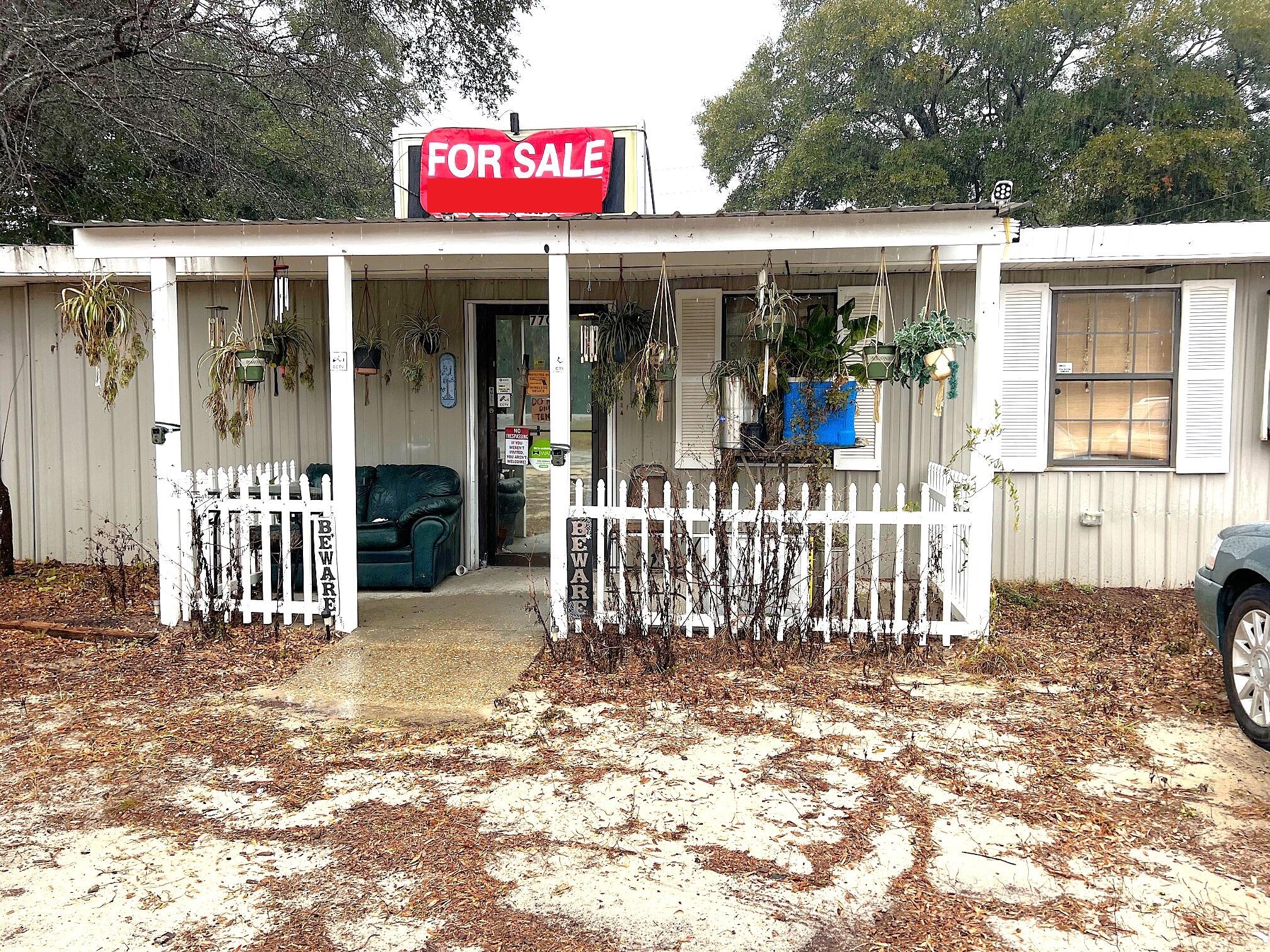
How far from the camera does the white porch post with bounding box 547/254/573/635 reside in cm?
513

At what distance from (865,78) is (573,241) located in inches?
627

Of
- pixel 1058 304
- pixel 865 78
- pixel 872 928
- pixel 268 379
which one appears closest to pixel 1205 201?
pixel 865 78

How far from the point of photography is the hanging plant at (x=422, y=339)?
6844 millimetres

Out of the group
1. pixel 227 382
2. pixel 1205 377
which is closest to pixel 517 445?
pixel 227 382

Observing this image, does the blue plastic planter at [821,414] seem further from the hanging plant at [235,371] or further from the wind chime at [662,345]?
the hanging plant at [235,371]

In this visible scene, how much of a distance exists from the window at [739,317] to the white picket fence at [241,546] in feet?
10.6

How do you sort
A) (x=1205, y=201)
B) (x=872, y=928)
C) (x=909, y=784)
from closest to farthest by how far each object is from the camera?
1. (x=872, y=928)
2. (x=909, y=784)
3. (x=1205, y=201)

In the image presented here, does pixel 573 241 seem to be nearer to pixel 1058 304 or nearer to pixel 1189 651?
pixel 1058 304

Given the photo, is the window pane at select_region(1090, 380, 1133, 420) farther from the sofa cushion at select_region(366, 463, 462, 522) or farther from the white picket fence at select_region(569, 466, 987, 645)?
the sofa cushion at select_region(366, 463, 462, 522)

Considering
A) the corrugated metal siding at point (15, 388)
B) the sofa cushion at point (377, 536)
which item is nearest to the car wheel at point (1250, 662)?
the sofa cushion at point (377, 536)

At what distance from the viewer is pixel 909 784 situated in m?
3.44

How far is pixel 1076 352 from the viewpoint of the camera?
6.58 metres

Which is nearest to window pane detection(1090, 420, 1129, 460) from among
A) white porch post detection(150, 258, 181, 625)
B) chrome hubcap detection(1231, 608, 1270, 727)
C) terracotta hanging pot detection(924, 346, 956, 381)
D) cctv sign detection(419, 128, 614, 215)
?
terracotta hanging pot detection(924, 346, 956, 381)

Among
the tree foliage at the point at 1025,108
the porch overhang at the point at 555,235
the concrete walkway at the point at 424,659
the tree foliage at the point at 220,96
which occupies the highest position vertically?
the tree foliage at the point at 1025,108
